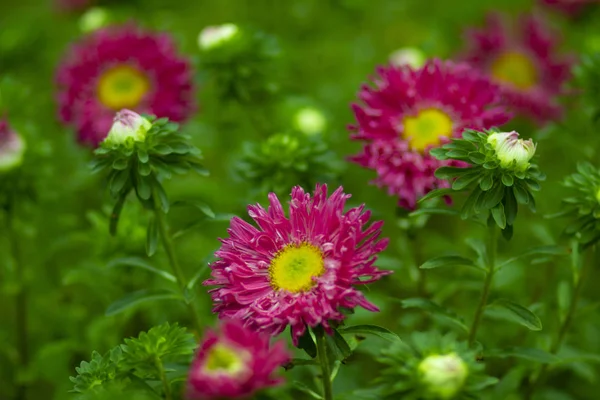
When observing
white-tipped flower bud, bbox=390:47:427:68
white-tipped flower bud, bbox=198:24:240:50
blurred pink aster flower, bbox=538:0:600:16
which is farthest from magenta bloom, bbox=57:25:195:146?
blurred pink aster flower, bbox=538:0:600:16

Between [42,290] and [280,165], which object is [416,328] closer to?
[280,165]

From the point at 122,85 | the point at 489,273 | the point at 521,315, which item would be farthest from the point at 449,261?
the point at 122,85

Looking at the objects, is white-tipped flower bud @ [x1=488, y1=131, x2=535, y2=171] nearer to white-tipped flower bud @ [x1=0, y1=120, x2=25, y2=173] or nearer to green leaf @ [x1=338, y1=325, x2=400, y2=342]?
green leaf @ [x1=338, y1=325, x2=400, y2=342]

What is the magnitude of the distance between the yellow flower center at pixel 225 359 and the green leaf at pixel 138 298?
57cm

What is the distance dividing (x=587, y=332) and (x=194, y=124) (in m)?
1.77

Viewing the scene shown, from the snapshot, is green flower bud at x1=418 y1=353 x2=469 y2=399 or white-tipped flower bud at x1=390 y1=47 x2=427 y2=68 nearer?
green flower bud at x1=418 y1=353 x2=469 y2=399

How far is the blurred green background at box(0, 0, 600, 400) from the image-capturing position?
8.02ft

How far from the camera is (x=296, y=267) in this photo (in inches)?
69.1

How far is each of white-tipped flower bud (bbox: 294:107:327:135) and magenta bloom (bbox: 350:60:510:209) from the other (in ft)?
1.56

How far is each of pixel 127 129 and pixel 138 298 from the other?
17.7 inches

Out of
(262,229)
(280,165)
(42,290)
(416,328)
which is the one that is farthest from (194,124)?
(262,229)

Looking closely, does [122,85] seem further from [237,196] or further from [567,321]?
[567,321]

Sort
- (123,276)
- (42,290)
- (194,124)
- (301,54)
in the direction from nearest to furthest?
(123,276) < (42,290) < (194,124) < (301,54)

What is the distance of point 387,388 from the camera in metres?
1.65
